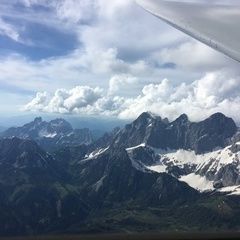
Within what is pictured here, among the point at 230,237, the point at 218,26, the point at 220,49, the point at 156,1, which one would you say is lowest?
the point at 230,237

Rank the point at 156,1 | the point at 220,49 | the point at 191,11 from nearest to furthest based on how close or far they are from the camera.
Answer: the point at 220,49
the point at 191,11
the point at 156,1

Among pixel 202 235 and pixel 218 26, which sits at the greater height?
pixel 218 26

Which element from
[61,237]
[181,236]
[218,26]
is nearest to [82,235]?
[61,237]

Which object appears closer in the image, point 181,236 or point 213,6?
point 181,236

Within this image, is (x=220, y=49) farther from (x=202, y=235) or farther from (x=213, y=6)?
(x=213, y=6)

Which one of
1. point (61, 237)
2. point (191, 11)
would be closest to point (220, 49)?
point (61, 237)

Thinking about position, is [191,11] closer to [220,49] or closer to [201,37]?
[201,37]

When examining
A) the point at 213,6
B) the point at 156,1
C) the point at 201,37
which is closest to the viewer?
the point at 201,37
